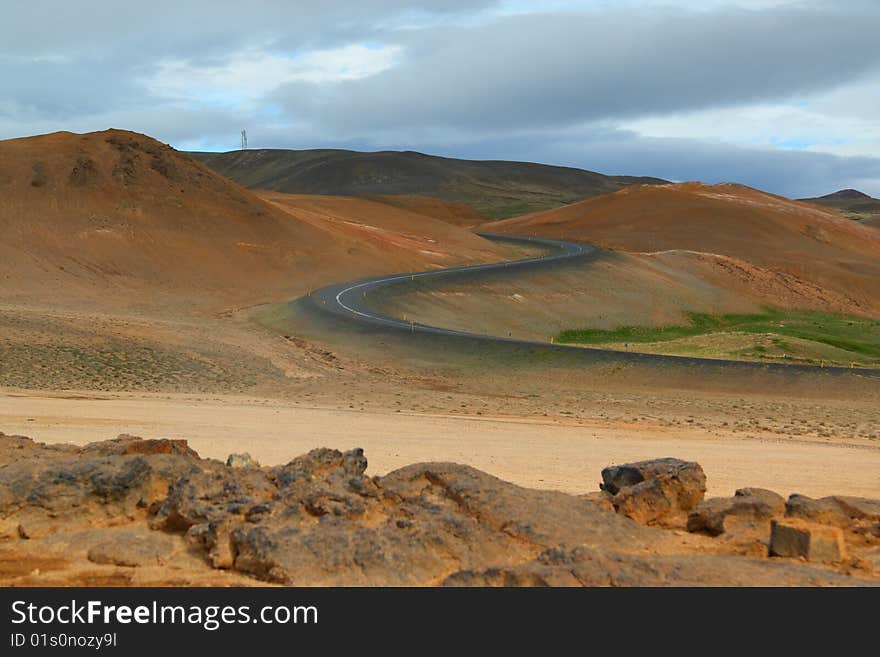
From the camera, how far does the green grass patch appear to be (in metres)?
38.0

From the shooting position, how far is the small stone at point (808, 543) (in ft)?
21.3

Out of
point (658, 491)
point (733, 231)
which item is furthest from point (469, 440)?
point (733, 231)

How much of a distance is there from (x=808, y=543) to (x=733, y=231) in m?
79.9

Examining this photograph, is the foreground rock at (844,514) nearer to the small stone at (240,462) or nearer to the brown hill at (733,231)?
the small stone at (240,462)

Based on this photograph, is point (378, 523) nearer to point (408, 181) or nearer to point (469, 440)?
point (469, 440)

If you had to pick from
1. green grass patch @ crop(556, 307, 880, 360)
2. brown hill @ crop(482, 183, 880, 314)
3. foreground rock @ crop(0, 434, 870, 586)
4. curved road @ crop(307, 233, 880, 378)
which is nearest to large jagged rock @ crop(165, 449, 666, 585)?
foreground rock @ crop(0, 434, 870, 586)

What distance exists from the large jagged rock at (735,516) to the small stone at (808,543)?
0.58 m

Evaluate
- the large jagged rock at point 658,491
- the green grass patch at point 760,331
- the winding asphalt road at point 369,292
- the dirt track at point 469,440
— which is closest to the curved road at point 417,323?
the winding asphalt road at point 369,292

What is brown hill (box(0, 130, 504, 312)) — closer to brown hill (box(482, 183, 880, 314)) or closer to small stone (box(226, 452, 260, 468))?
brown hill (box(482, 183, 880, 314))

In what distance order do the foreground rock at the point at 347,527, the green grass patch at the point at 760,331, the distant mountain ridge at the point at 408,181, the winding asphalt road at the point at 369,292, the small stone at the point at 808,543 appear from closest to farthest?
the foreground rock at the point at 347,527 < the small stone at the point at 808,543 < the winding asphalt road at the point at 369,292 < the green grass patch at the point at 760,331 < the distant mountain ridge at the point at 408,181

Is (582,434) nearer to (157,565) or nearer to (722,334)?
(157,565)

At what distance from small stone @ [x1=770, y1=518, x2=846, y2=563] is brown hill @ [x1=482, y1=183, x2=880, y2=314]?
60253 millimetres

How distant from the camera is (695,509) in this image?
25.2 feet

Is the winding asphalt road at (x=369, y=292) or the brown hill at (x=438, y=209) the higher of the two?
the brown hill at (x=438, y=209)
